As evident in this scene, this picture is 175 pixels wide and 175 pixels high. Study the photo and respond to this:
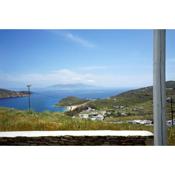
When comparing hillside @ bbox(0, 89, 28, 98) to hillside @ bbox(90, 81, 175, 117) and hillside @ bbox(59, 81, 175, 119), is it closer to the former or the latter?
hillside @ bbox(59, 81, 175, 119)

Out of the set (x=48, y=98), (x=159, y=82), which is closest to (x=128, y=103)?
(x=159, y=82)

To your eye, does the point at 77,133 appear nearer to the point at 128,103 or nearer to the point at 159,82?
the point at 128,103

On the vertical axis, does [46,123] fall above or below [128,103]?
below

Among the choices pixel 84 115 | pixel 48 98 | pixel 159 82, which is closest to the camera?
pixel 159 82
